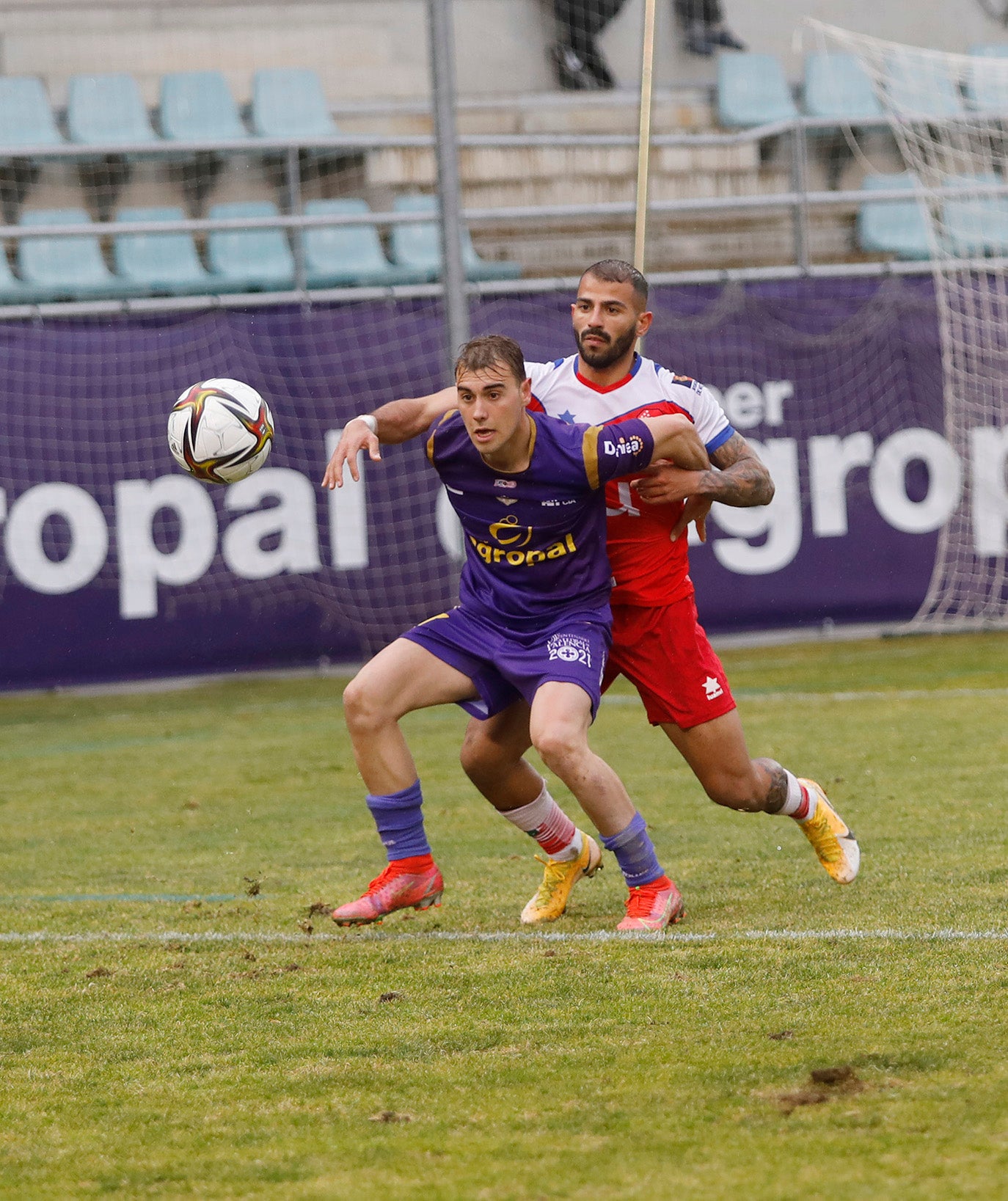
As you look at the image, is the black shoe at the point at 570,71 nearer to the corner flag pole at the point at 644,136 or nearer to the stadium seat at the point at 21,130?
the stadium seat at the point at 21,130

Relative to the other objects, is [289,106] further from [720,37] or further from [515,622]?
[515,622]

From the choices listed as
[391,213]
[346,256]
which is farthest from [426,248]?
[391,213]

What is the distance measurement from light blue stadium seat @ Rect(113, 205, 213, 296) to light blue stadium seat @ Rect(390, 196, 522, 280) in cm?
180

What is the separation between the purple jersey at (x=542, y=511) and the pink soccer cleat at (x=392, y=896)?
0.85 meters

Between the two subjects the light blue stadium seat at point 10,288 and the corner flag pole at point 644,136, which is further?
the light blue stadium seat at point 10,288

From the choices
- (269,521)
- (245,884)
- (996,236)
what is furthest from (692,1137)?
(996,236)

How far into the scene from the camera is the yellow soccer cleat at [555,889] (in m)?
5.66

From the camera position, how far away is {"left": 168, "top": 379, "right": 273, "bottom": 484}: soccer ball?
19.8 ft

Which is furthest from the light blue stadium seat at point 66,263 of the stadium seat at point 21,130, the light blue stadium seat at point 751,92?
the light blue stadium seat at point 751,92

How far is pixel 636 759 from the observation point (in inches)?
381

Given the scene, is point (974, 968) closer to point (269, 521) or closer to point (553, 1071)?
point (553, 1071)

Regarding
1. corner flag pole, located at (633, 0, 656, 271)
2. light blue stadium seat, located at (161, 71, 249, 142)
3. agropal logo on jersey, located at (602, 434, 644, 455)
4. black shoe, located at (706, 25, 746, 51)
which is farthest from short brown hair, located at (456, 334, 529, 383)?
black shoe, located at (706, 25, 746, 51)

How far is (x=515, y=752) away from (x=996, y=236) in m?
11.9

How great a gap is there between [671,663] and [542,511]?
68cm
